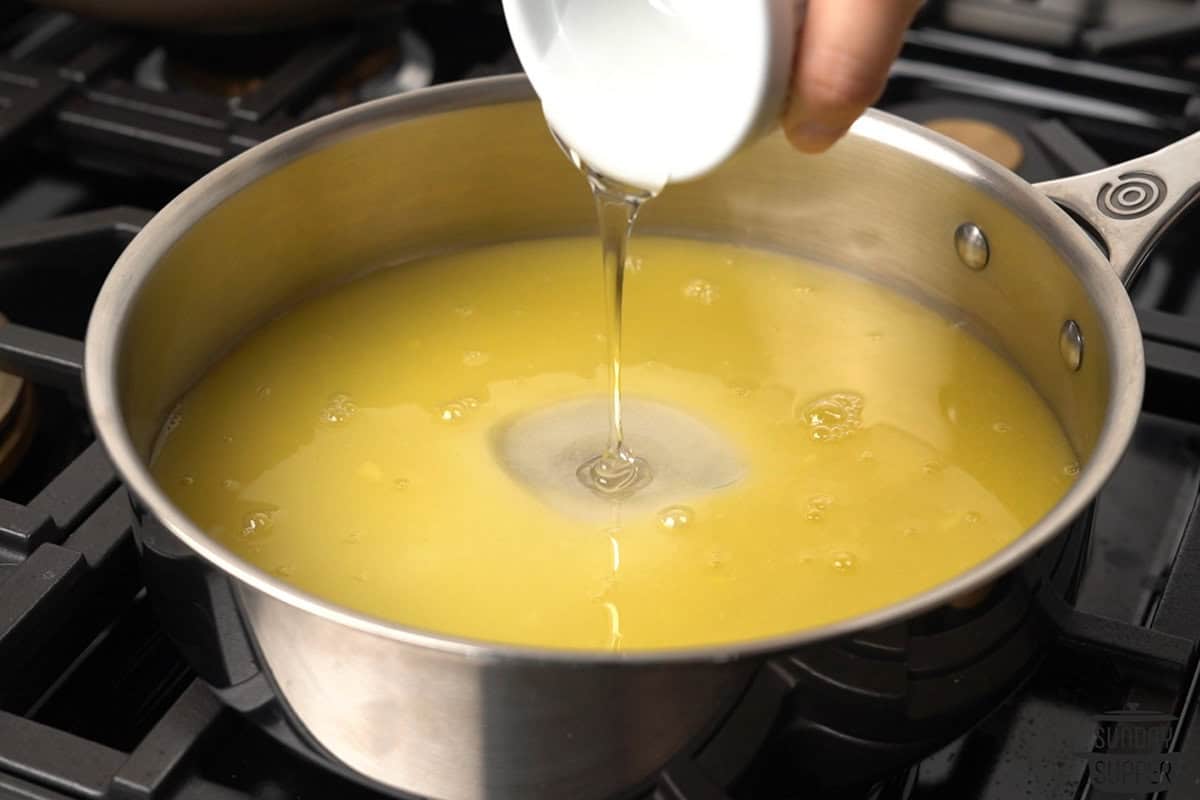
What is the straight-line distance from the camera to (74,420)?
3.18ft

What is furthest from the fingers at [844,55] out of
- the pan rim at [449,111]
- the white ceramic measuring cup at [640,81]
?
the pan rim at [449,111]

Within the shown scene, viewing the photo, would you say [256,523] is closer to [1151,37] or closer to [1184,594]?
[1184,594]

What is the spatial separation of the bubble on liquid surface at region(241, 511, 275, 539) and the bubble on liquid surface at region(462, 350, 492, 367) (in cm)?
19

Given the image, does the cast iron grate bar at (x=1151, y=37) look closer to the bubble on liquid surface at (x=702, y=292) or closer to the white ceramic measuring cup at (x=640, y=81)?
the bubble on liquid surface at (x=702, y=292)

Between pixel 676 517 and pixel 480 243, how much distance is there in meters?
0.33

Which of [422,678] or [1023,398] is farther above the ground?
[422,678]

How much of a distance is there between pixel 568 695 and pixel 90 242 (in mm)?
557

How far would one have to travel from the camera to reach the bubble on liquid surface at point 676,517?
2.86 feet

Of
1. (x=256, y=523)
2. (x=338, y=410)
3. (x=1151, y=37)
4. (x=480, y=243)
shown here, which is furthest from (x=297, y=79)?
(x=1151, y=37)

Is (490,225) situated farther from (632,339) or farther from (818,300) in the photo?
(818,300)

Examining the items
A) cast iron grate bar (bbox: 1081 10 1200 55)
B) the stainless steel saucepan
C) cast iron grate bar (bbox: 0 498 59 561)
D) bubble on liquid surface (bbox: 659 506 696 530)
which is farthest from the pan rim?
cast iron grate bar (bbox: 1081 10 1200 55)

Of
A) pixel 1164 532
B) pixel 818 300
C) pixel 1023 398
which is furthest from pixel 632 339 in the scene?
pixel 1164 532

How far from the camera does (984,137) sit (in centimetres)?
113

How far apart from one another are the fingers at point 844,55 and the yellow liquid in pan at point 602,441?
0.28 metres
